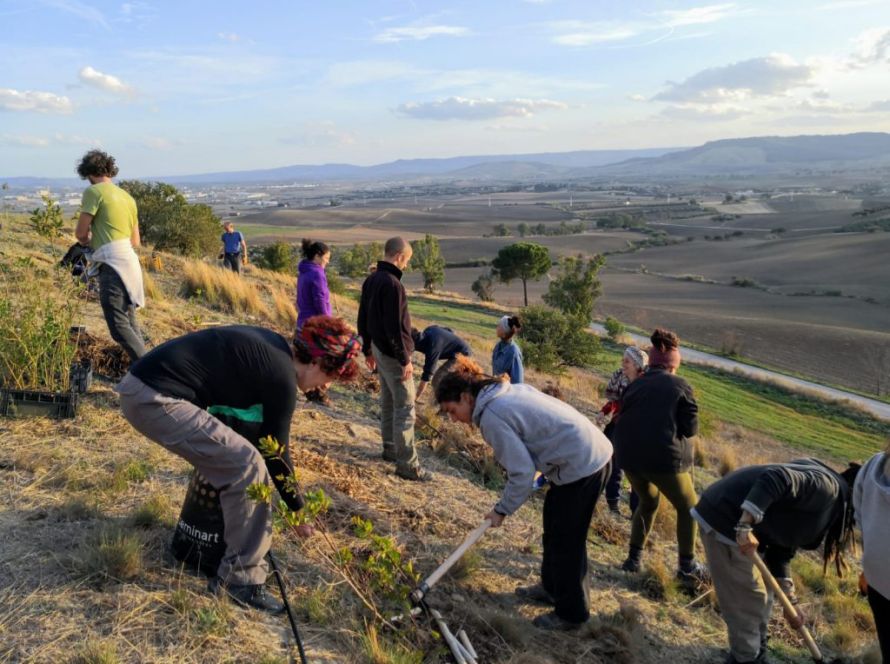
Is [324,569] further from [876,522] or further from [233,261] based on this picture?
[233,261]

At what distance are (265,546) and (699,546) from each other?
4221 millimetres

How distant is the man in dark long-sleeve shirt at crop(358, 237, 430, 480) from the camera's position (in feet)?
17.1

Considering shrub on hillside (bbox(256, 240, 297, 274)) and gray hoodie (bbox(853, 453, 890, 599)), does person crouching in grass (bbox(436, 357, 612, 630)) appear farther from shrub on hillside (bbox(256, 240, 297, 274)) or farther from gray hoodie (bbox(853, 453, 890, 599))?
shrub on hillside (bbox(256, 240, 297, 274))

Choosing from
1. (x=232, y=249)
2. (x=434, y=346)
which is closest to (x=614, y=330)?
(x=232, y=249)

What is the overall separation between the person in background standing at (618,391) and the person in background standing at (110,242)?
162 inches

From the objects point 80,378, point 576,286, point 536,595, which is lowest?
point 576,286

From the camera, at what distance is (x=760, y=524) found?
3.86m

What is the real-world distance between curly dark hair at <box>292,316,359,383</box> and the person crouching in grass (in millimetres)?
706

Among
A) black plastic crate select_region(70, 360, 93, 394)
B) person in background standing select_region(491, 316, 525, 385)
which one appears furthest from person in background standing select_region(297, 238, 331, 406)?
black plastic crate select_region(70, 360, 93, 394)

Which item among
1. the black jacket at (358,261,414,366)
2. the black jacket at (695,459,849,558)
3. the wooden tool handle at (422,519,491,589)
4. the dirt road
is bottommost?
the dirt road

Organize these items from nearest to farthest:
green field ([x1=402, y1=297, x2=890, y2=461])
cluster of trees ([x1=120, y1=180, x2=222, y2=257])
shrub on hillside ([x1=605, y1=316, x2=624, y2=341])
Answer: green field ([x1=402, y1=297, x2=890, y2=461])
cluster of trees ([x1=120, y1=180, x2=222, y2=257])
shrub on hillside ([x1=605, y1=316, x2=624, y2=341])

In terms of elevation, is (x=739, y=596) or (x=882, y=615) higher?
(x=882, y=615)

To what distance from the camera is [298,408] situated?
696 cm

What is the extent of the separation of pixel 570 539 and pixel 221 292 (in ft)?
27.4
